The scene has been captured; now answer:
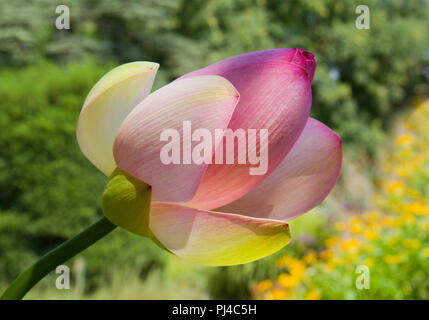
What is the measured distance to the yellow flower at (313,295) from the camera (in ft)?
5.45

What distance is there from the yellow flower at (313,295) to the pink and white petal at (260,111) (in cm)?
155

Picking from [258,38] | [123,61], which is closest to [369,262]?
[123,61]

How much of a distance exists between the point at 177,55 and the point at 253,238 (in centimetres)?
550

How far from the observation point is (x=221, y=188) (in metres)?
0.21

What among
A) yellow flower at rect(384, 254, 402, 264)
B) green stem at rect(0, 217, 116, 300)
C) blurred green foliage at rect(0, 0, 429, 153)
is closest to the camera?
green stem at rect(0, 217, 116, 300)

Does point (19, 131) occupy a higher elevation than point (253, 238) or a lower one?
higher

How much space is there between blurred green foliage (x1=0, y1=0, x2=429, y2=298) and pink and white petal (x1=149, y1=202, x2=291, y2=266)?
2807 millimetres

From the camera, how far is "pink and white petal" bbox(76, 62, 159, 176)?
Answer: 23 centimetres

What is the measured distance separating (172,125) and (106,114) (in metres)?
0.04

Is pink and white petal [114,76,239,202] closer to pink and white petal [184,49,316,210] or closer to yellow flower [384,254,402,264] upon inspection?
pink and white petal [184,49,316,210]

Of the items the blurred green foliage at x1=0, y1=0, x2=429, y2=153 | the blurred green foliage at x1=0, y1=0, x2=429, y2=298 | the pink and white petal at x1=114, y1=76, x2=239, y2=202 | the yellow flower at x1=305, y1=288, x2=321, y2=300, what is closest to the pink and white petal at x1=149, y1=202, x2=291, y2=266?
the pink and white petal at x1=114, y1=76, x2=239, y2=202

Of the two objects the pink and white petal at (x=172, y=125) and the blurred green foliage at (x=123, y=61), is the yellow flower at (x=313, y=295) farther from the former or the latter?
the pink and white petal at (x=172, y=125)
